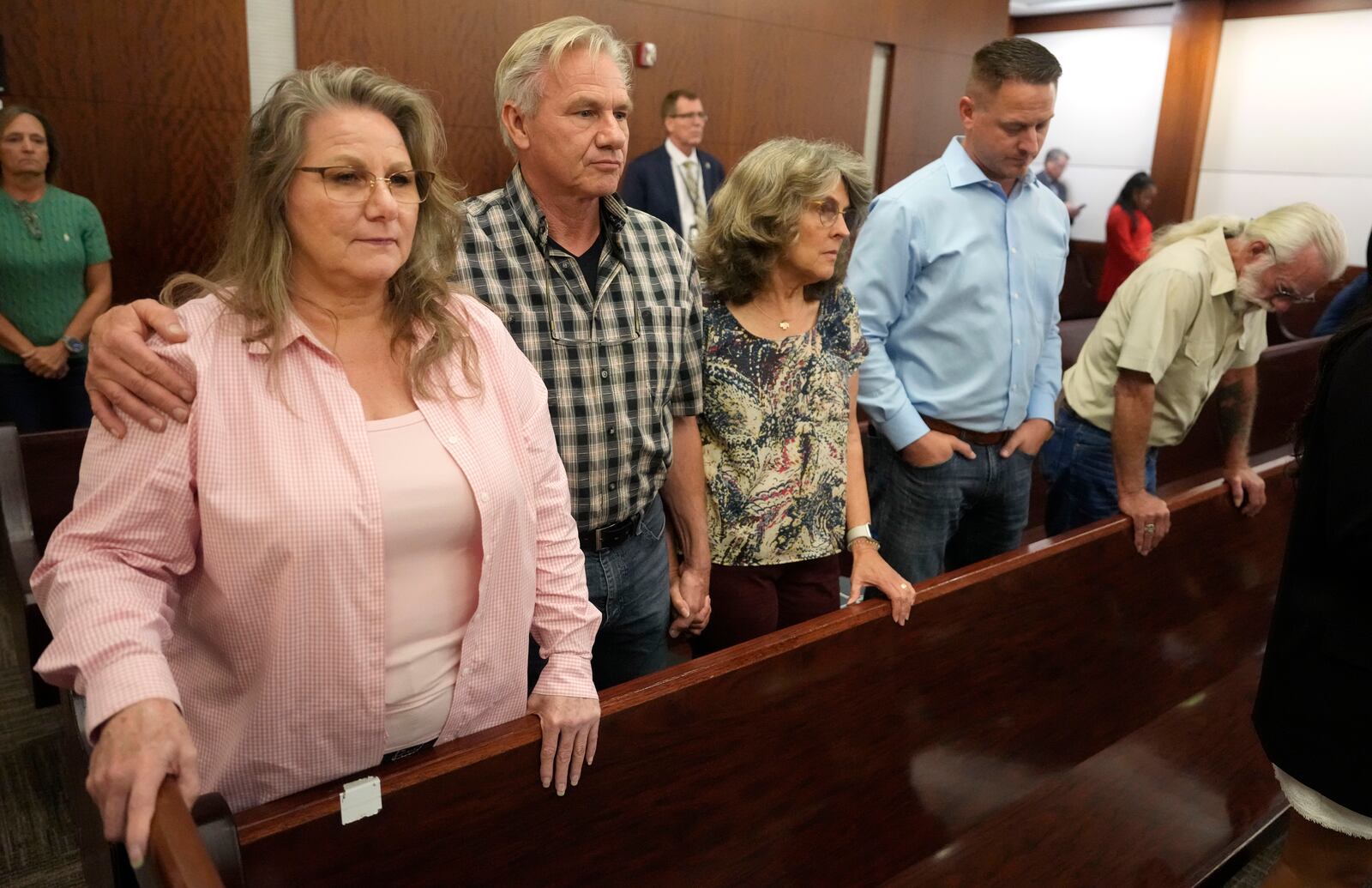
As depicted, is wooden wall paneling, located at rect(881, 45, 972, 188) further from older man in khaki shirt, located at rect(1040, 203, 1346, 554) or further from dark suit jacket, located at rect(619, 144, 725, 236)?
older man in khaki shirt, located at rect(1040, 203, 1346, 554)

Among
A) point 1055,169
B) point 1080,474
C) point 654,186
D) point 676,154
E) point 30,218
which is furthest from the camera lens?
point 1055,169

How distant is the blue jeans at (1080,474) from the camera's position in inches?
102

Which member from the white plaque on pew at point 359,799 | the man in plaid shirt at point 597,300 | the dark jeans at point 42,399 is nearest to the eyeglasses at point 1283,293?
the man in plaid shirt at point 597,300

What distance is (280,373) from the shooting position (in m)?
1.08

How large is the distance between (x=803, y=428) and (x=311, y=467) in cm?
100

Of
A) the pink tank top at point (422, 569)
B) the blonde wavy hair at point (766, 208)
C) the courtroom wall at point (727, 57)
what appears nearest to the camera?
the pink tank top at point (422, 569)

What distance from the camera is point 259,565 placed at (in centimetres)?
105

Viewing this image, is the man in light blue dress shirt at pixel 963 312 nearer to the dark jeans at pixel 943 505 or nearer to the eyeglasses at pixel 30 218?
the dark jeans at pixel 943 505

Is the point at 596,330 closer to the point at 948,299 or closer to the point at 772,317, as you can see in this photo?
the point at 772,317

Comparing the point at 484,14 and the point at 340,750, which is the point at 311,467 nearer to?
the point at 340,750

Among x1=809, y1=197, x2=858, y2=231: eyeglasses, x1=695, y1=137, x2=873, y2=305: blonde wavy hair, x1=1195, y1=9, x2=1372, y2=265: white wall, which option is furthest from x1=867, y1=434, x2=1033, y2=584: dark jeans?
x1=1195, y1=9, x2=1372, y2=265: white wall

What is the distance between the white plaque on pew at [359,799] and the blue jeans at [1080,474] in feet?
6.72

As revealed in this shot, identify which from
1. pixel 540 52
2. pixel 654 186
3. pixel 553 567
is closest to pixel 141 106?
pixel 654 186

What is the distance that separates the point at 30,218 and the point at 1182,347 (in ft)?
11.7
